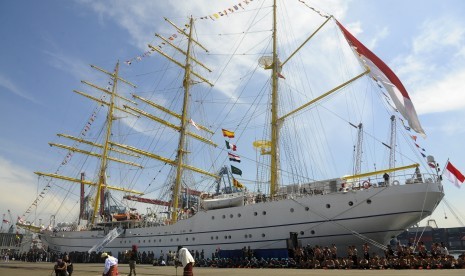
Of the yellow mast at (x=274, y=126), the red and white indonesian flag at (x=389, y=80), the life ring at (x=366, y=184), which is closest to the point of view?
the red and white indonesian flag at (x=389, y=80)

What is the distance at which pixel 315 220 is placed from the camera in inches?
746

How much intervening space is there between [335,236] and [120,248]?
21.4 m

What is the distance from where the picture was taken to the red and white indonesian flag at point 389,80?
1580cm

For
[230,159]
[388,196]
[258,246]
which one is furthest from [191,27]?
[388,196]

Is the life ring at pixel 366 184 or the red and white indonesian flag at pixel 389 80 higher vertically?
the red and white indonesian flag at pixel 389 80

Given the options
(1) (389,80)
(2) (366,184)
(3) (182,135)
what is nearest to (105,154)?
(3) (182,135)

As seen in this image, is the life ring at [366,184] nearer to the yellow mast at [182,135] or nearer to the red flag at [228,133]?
the red flag at [228,133]

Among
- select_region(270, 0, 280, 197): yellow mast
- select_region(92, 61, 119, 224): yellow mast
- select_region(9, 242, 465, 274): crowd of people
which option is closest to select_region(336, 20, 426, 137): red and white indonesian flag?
select_region(9, 242, 465, 274): crowd of people

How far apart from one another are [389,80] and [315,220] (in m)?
8.50

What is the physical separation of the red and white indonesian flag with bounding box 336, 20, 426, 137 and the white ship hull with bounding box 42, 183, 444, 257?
139 inches

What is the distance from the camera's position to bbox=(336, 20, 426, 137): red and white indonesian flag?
1580 centimetres

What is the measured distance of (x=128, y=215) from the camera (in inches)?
1310

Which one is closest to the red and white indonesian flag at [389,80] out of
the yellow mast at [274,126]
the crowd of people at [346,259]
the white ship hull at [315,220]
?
the white ship hull at [315,220]

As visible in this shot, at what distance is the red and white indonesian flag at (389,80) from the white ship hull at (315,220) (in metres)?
3.54
